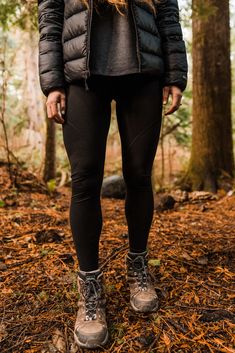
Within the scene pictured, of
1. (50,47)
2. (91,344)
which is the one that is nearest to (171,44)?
(50,47)

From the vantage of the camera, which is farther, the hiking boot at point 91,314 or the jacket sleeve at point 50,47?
the jacket sleeve at point 50,47

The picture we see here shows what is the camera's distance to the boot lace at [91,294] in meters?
1.80

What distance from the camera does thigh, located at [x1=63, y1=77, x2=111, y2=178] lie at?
177cm

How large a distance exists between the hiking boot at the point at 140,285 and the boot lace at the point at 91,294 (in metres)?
0.26

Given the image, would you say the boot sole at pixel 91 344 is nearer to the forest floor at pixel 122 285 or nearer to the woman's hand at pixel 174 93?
the forest floor at pixel 122 285

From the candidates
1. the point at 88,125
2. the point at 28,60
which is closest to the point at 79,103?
the point at 88,125

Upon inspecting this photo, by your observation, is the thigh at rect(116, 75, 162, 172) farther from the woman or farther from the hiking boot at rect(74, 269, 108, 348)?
the hiking boot at rect(74, 269, 108, 348)

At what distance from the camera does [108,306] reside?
1.99 metres

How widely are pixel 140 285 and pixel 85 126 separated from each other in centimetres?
102

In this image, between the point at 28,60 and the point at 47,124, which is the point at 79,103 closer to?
the point at 47,124

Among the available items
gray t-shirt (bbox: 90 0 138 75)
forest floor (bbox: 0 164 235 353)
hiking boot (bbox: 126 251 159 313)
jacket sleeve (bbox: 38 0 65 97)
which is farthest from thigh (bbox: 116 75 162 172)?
forest floor (bbox: 0 164 235 353)

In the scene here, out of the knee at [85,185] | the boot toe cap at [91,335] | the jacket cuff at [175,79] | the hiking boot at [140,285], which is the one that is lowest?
the boot toe cap at [91,335]

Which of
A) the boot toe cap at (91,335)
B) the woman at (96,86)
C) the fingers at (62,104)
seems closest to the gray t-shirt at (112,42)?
the woman at (96,86)

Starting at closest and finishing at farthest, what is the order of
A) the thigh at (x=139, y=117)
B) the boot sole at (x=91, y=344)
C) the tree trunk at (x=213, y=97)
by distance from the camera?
the boot sole at (x=91, y=344) < the thigh at (x=139, y=117) < the tree trunk at (x=213, y=97)
